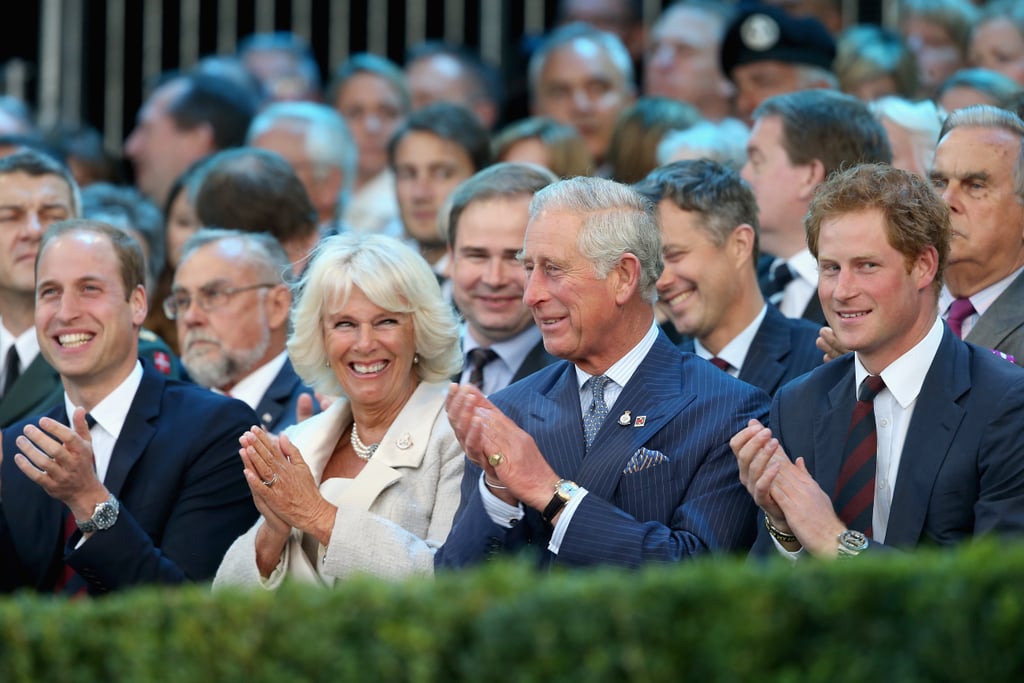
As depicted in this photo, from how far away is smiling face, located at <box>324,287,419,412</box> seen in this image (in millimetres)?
5414

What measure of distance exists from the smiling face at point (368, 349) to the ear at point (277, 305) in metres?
1.26

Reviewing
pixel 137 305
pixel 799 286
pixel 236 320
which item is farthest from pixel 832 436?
pixel 236 320

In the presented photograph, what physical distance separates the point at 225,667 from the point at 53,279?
3.03 m

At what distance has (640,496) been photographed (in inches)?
186

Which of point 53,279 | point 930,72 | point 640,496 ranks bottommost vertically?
point 640,496

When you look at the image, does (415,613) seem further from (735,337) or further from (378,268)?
(735,337)

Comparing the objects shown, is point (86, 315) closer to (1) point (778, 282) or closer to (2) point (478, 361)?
(2) point (478, 361)

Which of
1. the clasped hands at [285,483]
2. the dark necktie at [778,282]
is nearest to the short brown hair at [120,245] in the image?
the clasped hands at [285,483]

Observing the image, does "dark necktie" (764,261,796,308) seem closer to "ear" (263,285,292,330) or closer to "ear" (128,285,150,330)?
"ear" (263,285,292,330)

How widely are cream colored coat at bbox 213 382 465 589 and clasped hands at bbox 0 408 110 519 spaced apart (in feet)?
1.71

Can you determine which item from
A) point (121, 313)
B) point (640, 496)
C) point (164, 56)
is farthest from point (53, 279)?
point (164, 56)

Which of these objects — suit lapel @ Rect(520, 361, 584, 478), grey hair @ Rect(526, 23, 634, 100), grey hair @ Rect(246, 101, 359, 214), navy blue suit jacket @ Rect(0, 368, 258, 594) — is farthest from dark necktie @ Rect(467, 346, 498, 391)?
grey hair @ Rect(526, 23, 634, 100)

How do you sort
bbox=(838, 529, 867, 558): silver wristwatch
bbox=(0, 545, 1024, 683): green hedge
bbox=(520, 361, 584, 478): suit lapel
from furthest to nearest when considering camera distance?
bbox=(520, 361, 584, 478): suit lapel → bbox=(838, 529, 867, 558): silver wristwatch → bbox=(0, 545, 1024, 683): green hedge

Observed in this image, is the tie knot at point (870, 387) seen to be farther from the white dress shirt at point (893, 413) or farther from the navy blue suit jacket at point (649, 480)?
the navy blue suit jacket at point (649, 480)
